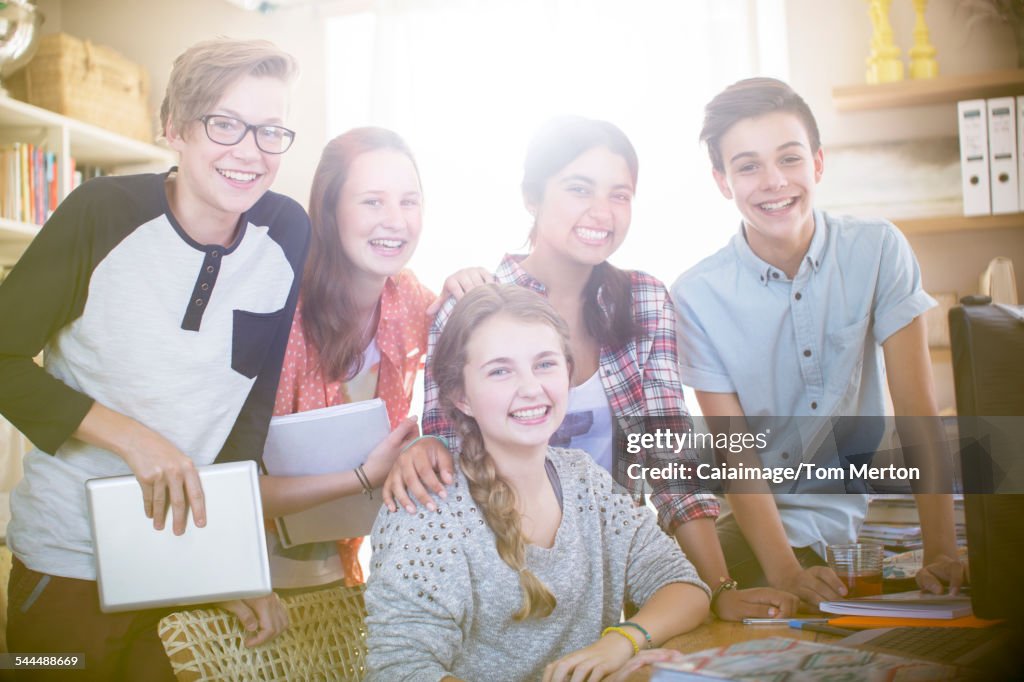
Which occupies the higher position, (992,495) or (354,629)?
(992,495)

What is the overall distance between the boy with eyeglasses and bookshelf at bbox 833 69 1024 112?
2.91 ft

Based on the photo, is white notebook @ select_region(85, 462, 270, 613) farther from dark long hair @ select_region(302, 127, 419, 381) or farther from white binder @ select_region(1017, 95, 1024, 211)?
white binder @ select_region(1017, 95, 1024, 211)

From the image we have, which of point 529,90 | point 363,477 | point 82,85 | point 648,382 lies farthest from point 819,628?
point 82,85

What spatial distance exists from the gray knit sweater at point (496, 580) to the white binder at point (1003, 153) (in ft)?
2.52

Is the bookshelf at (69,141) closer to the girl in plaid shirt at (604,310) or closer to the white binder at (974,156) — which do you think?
the girl in plaid shirt at (604,310)

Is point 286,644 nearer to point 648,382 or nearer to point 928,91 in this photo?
point 648,382

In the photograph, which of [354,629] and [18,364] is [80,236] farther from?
[354,629]

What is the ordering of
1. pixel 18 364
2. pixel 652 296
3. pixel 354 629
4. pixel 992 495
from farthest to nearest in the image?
pixel 652 296, pixel 354 629, pixel 18 364, pixel 992 495

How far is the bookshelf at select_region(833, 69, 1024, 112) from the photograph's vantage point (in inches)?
53.2

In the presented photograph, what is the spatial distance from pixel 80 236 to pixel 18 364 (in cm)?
20

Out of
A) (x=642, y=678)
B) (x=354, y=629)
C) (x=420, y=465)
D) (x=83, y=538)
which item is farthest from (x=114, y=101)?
(x=642, y=678)

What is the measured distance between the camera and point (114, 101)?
58.0 inches

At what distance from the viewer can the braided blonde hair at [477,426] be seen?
3.76 ft

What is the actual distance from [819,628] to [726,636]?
11 centimetres
